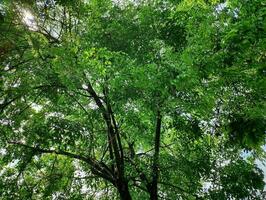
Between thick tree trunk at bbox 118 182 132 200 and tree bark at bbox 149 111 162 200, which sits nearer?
tree bark at bbox 149 111 162 200

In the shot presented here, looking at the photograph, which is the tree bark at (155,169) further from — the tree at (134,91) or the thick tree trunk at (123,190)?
the thick tree trunk at (123,190)

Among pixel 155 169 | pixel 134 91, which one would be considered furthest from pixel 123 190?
pixel 134 91

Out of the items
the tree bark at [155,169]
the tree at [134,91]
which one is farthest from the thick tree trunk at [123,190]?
the tree bark at [155,169]

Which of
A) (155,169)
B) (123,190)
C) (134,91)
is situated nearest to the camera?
(134,91)

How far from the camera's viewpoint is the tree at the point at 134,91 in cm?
873

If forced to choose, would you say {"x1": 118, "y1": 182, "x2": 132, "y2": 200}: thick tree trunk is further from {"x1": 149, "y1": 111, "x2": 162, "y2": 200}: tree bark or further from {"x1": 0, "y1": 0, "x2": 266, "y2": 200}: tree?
{"x1": 149, "y1": 111, "x2": 162, "y2": 200}: tree bark

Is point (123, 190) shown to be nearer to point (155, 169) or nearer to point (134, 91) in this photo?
point (155, 169)

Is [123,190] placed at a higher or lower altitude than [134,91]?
lower

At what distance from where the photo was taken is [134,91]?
38.6ft

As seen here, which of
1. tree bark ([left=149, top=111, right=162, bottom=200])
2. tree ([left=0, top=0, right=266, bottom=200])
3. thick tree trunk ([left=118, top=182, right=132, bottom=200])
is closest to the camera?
tree ([left=0, top=0, right=266, bottom=200])

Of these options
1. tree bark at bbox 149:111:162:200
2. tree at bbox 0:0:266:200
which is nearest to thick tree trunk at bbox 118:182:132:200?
tree at bbox 0:0:266:200

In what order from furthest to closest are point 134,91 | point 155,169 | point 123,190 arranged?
point 123,190
point 155,169
point 134,91

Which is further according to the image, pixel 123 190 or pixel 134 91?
pixel 123 190

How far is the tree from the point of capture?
8727 mm
